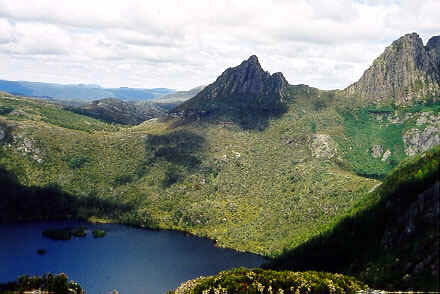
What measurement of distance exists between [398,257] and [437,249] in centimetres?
3652

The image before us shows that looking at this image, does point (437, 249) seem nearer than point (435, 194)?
Yes

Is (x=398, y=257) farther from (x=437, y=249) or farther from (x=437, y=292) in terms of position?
(x=437, y=292)

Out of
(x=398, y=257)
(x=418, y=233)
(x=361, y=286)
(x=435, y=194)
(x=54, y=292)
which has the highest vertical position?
(x=435, y=194)

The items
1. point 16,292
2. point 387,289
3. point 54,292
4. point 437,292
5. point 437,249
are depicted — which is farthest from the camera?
point 54,292

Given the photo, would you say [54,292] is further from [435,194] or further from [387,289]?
[435,194]

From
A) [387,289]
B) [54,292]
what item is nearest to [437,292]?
[387,289]

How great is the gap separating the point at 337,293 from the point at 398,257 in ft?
107

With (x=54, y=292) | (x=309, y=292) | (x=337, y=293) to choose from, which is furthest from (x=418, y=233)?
(x=54, y=292)

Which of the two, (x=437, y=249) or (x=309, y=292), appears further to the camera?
(x=309, y=292)

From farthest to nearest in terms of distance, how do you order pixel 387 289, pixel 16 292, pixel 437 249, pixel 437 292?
1. pixel 16 292
2. pixel 387 289
3. pixel 437 249
4. pixel 437 292

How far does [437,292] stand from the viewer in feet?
441

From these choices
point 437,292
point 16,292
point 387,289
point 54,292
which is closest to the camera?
point 437,292

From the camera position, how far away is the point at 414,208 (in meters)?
195

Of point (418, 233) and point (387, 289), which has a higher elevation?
point (418, 233)
